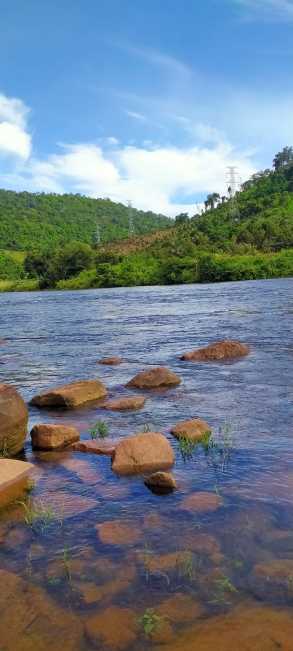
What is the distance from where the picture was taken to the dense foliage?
83.1 metres

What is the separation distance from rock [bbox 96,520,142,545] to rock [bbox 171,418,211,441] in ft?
9.85

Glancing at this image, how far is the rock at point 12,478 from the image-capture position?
285 inches

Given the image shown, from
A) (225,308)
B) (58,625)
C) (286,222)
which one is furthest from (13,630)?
(286,222)

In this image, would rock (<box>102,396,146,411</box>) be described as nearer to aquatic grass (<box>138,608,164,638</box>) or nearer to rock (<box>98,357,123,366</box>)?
rock (<box>98,357,123,366</box>)

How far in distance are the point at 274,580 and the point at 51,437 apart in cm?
501

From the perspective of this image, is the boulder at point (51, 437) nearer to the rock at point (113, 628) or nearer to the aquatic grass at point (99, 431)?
the aquatic grass at point (99, 431)

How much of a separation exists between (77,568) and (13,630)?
3.20ft

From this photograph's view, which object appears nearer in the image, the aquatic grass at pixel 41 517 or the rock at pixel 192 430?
the aquatic grass at pixel 41 517

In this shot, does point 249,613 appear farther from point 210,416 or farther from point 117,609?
point 210,416

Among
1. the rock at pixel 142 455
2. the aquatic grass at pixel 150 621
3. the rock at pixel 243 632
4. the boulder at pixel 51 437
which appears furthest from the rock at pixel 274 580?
the boulder at pixel 51 437

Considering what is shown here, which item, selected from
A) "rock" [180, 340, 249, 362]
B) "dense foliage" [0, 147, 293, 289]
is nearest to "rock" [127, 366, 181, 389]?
"rock" [180, 340, 249, 362]

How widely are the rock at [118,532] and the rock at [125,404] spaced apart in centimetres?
536

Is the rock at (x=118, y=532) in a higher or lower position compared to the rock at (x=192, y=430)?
lower

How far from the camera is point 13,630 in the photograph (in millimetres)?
4523
